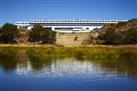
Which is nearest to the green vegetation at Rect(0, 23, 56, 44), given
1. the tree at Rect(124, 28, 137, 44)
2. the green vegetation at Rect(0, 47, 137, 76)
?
the tree at Rect(124, 28, 137, 44)

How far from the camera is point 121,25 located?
118 m

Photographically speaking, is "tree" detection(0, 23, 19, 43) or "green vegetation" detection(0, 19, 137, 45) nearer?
"green vegetation" detection(0, 19, 137, 45)

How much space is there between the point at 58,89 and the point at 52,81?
3.54 meters

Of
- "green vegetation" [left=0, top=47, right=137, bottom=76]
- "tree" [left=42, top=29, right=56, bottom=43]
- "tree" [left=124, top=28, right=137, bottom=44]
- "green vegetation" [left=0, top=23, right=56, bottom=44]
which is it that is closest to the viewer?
"green vegetation" [left=0, top=47, right=137, bottom=76]

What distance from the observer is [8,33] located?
99562mm

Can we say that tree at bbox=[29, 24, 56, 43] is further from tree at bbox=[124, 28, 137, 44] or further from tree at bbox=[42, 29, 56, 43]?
tree at bbox=[124, 28, 137, 44]

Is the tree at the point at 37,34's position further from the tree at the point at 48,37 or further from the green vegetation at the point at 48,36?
the tree at the point at 48,37

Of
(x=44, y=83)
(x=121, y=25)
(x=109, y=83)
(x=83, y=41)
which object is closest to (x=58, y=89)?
(x=44, y=83)

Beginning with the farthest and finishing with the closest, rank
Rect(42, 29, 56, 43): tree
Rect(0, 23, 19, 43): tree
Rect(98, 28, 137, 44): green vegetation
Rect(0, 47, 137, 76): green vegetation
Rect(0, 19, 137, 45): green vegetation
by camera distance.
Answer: Rect(0, 23, 19, 43): tree → Rect(42, 29, 56, 43): tree → Rect(0, 19, 137, 45): green vegetation → Rect(98, 28, 137, 44): green vegetation → Rect(0, 47, 137, 76): green vegetation

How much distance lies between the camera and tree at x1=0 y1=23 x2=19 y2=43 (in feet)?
326

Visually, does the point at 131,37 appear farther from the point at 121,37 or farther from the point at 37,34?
the point at 37,34

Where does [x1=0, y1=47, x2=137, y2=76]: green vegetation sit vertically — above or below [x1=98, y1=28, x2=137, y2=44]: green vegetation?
below

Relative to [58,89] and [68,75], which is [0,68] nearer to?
[68,75]

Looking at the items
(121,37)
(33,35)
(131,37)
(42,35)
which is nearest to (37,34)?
(33,35)
